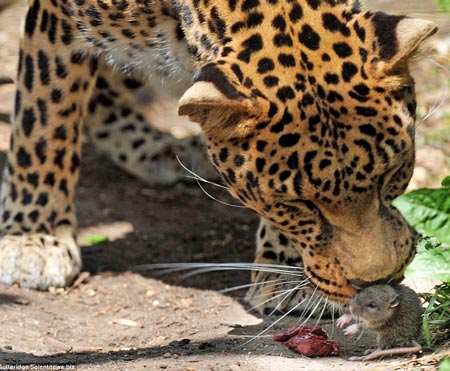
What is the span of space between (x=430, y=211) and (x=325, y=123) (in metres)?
0.85

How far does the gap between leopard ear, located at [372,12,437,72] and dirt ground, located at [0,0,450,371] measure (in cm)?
105

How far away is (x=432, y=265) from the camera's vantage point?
4.65m

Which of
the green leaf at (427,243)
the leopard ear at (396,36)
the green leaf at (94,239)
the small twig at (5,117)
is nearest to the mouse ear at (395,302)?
the green leaf at (427,243)

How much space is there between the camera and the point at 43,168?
23.2 feet

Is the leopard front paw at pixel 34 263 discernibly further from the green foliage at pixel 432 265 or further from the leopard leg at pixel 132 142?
the green foliage at pixel 432 265

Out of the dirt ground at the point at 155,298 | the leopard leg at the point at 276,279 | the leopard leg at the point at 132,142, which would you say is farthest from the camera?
the leopard leg at the point at 132,142

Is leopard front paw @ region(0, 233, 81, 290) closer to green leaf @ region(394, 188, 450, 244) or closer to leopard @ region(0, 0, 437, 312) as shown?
leopard @ region(0, 0, 437, 312)

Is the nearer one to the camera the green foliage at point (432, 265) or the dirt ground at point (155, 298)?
the green foliage at point (432, 265)

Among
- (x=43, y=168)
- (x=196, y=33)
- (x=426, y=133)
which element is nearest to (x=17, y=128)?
(x=43, y=168)

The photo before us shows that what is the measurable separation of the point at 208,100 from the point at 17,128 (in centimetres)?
267

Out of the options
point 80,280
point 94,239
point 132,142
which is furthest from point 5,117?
point 80,280

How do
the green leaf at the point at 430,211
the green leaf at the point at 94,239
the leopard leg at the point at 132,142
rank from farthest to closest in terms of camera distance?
the leopard leg at the point at 132,142
the green leaf at the point at 94,239
the green leaf at the point at 430,211

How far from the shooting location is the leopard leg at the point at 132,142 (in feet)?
29.7

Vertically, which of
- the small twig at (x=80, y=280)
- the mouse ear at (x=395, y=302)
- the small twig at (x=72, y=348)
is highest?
the mouse ear at (x=395, y=302)
